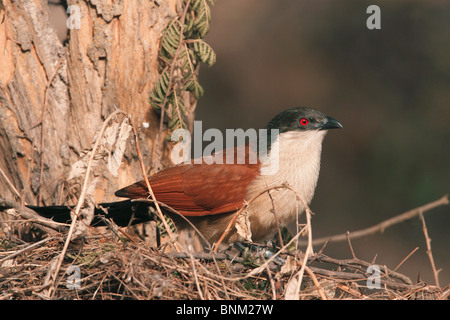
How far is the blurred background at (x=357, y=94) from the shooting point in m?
8.46

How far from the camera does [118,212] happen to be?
3400 millimetres

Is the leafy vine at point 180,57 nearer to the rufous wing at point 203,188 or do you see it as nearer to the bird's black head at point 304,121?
the rufous wing at point 203,188

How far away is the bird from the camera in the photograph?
3.30 meters

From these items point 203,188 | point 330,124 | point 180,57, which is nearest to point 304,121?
point 330,124

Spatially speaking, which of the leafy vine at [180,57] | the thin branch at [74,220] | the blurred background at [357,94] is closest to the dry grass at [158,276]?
the thin branch at [74,220]

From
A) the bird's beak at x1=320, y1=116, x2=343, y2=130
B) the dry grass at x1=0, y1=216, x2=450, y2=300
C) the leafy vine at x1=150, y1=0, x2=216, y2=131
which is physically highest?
the leafy vine at x1=150, y1=0, x2=216, y2=131

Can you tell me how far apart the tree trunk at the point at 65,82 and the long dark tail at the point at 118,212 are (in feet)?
0.85

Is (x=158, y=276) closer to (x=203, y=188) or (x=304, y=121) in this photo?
(x=203, y=188)

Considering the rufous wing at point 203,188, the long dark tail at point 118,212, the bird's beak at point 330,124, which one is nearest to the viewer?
the long dark tail at point 118,212

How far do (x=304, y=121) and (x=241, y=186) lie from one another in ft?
2.03

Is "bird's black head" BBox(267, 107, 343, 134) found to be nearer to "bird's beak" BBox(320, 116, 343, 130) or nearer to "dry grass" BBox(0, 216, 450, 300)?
"bird's beak" BBox(320, 116, 343, 130)

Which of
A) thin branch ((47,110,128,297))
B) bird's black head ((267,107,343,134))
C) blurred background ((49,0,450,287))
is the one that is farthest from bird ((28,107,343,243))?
blurred background ((49,0,450,287))

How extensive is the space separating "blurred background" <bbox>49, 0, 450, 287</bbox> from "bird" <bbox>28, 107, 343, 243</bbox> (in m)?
4.68
